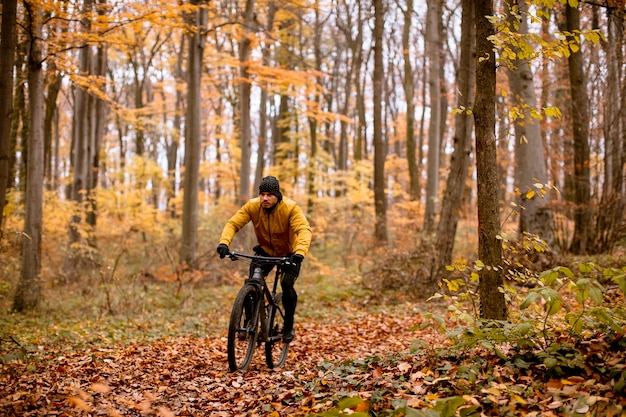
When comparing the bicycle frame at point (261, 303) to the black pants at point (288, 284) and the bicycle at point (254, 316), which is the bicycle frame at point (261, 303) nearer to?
the bicycle at point (254, 316)

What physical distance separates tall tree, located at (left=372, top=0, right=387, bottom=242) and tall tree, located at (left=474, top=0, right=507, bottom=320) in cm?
1157

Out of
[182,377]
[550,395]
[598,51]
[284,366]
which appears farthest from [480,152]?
[598,51]

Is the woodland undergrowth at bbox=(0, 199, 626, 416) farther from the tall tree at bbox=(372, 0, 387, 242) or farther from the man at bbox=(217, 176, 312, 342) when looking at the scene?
the tall tree at bbox=(372, 0, 387, 242)

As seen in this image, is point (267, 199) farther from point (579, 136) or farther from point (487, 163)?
point (579, 136)

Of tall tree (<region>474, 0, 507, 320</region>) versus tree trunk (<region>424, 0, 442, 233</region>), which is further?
tree trunk (<region>424, 0, 442, 233</region>)

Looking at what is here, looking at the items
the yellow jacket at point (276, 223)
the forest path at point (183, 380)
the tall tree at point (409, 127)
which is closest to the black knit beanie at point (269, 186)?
the yellow jacket at point (276, 223)

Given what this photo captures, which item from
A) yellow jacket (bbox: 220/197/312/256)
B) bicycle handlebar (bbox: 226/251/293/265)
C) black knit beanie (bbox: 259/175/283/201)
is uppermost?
black knit beanie (bbox: 259/175/283/201)

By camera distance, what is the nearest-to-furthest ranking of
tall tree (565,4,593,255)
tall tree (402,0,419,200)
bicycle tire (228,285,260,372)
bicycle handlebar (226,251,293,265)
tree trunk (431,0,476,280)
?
bicycle tire (228,285,260,372)
bicycle handlebar (226,251,293,265)
tree trunk (431,0,476,280)
tall tree (565,4,593,255)
tall tree (402,0,419,200)

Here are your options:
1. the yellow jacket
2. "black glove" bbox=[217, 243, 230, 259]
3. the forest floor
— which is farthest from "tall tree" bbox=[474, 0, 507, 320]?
"black glove" bbox=[217, 243, 230, 259]

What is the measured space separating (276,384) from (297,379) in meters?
0.22

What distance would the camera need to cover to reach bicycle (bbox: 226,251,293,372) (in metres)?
5.15

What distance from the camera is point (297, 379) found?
4859 mm

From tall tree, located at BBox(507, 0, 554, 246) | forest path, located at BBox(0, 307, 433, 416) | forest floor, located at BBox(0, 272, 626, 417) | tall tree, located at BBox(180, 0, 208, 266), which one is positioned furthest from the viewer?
tall tree, located at BBox(180, 0, 208, 266)

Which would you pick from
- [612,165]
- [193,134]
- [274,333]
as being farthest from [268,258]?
[193,134]
